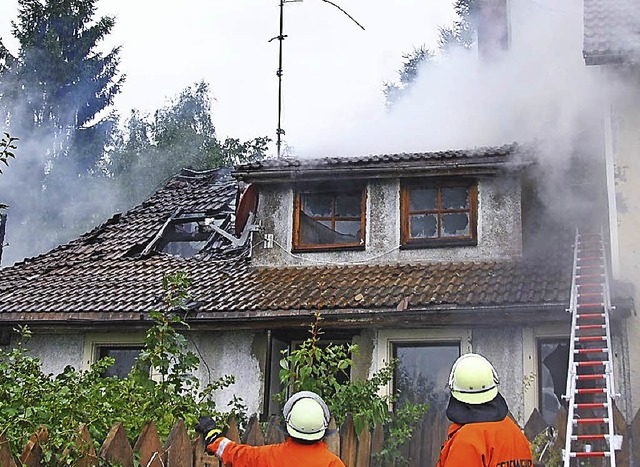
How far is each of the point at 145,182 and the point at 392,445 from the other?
30.1m

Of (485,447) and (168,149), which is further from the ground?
(168,149)

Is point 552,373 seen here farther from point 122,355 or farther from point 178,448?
point 178,448

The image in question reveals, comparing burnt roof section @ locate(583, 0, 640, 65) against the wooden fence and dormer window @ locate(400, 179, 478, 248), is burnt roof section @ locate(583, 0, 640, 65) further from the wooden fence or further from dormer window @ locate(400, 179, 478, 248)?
the wooden fence

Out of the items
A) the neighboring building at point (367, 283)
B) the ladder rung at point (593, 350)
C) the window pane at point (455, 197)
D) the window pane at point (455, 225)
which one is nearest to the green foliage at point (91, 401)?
the ladder rung at point (593, 350)

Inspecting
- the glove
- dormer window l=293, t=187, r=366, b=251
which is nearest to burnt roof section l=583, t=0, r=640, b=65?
dormer window l=293, t=187, r=366, b=251

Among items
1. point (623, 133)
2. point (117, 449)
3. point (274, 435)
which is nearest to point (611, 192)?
point (623, 133)

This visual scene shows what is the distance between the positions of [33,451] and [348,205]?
8808 mm

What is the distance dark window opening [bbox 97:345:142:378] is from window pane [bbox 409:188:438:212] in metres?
4.66

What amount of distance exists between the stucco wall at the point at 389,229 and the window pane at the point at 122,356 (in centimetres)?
237

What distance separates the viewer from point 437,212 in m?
12.8

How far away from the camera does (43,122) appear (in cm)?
3525

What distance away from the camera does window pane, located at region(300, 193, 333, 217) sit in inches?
527

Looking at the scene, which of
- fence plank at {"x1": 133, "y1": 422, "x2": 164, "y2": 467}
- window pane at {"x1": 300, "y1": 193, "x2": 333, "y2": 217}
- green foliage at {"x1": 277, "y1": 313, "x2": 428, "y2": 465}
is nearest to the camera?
fence plank at {"x1": 133, "y1": 422, "x2": 164, "y2": 467}

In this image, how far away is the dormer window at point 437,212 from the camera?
41.4ft
